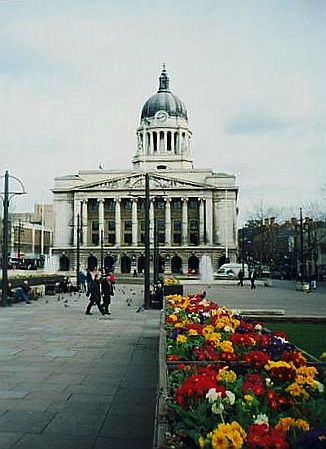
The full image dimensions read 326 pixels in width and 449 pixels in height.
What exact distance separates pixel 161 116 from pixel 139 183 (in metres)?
19.8

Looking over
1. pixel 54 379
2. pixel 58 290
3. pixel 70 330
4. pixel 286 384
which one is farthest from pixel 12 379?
pixel 58 290

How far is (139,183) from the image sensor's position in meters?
118

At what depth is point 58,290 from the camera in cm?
4306

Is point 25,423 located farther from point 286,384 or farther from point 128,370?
point 128,370

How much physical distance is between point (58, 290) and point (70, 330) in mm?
24764

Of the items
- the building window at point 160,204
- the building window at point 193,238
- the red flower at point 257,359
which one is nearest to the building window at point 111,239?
the building window at point 160,204

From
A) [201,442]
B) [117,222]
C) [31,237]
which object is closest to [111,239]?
[117,222]

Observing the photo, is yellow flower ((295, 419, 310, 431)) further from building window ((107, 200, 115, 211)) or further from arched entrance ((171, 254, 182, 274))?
building window ((107, 200, 115, 211))

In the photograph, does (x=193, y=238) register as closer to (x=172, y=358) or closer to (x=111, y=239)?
(x=111, y=239)

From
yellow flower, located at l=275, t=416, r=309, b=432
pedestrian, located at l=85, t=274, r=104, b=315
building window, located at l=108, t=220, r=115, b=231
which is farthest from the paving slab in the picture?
building window, located at l=108, t=220, r=115, b=231

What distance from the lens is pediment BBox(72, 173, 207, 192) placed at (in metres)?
118

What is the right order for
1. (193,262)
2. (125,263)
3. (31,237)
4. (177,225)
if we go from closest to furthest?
(193,262) → (125,263) → (177,225) → (31,237)

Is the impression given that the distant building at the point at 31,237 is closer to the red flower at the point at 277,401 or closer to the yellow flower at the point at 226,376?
the yellow flower at the point at 226,376

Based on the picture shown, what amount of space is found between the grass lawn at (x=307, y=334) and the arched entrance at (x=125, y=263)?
9931 centimetres
